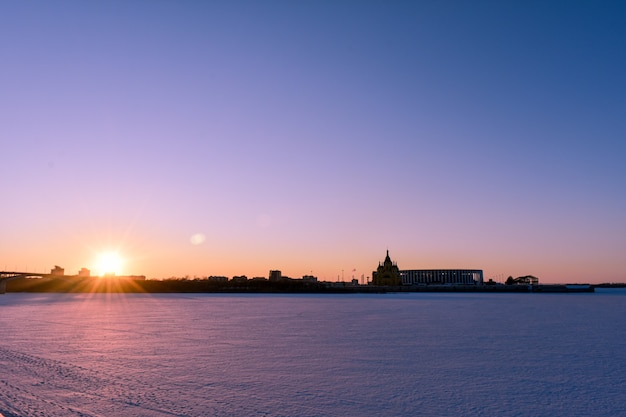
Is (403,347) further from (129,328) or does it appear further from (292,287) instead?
(292,287)

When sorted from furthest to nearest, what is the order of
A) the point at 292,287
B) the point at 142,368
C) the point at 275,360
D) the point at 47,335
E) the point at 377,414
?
the point at 292,287 < the point at 47,335 < the point at 275,360 < the point at 142,368 < the point at 377,414

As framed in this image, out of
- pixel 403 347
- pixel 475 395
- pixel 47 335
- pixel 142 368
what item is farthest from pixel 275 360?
pixel 47 335

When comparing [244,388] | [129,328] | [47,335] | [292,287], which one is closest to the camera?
[244,388]

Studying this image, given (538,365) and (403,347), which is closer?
(538,365)

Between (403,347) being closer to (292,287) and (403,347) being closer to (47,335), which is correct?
(47,335)

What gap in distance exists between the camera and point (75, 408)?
457 inches

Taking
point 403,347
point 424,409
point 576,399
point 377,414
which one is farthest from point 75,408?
point 403,347

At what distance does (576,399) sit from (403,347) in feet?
30.3

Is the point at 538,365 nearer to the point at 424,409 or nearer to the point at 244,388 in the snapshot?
the point at 424,409

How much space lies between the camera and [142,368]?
54.8ft

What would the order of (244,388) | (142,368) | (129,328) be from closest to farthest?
(244,388), (142,368), (129,328)

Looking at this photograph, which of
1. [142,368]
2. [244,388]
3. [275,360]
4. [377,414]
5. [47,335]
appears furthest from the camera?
[47,335]

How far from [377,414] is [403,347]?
1062cm

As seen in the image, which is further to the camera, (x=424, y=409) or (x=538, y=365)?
(x=538, y=365)
